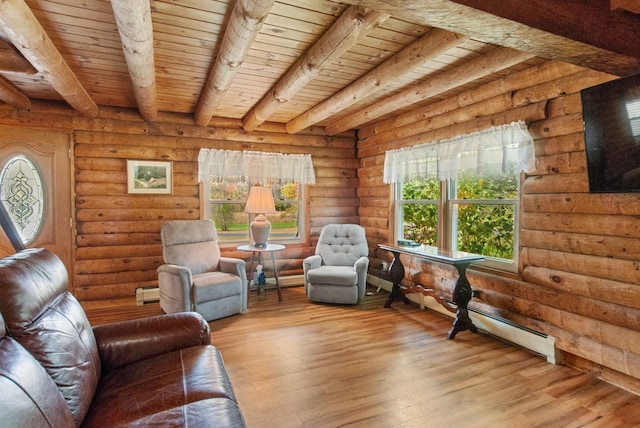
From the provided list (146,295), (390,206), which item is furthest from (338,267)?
(146,295)

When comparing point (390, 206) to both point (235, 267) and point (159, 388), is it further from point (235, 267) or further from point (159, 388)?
point (159, 388)

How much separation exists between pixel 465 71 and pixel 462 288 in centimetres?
191

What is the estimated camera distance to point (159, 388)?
1.54 metres

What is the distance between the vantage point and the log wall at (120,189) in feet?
13.6

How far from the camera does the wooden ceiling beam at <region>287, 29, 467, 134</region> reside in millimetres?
2289

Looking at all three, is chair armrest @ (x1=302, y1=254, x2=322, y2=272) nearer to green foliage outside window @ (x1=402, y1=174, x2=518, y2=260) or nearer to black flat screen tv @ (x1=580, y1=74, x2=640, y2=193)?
green foliage outside window @ (x1=402, y1=174, x2=518, y2=260)

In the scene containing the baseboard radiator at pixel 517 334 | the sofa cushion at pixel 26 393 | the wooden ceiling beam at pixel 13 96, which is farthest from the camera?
the wooden ceiling beam at pixel 13 96

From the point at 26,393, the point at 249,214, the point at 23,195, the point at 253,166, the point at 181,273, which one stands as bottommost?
the point at 181,273

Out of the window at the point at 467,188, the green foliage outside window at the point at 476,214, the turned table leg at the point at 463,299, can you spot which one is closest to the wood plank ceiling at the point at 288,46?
the window at the point at 467,188

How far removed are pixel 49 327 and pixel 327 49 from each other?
217 cm

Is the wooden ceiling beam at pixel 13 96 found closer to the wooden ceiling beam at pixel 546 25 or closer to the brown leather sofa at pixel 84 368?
the brown leather sofa at pixel 84 368

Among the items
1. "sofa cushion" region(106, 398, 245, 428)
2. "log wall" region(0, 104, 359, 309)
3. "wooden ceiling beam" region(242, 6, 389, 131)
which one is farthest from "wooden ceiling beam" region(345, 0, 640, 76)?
"log wall" region(0, 104, 359, 309)

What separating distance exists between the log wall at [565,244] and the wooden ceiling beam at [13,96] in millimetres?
4274

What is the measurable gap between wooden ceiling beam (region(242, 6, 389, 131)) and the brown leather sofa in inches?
79.2
